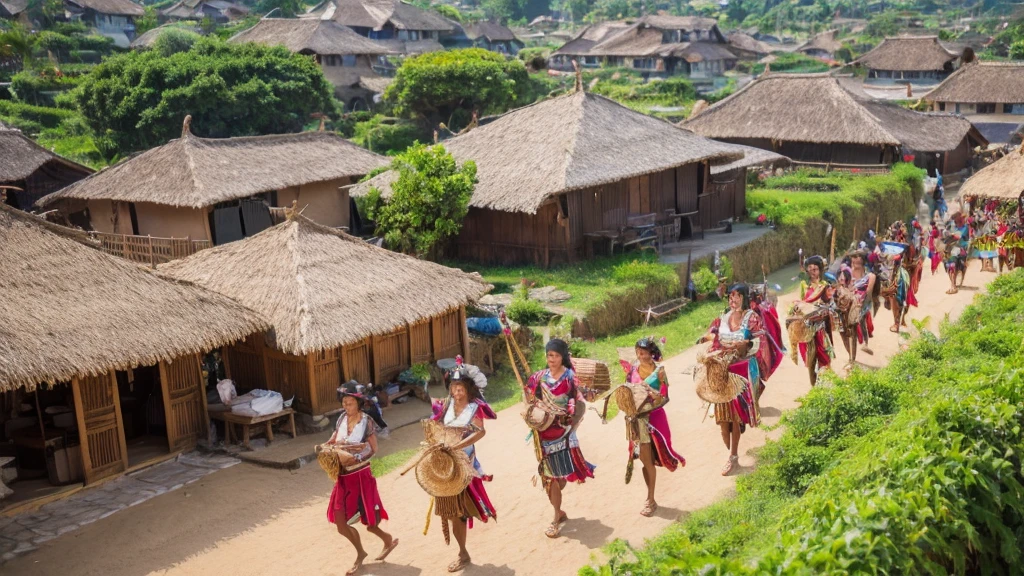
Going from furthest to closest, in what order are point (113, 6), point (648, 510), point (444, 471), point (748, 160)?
point (113, 6)
point (748, 160)
point (648, 510)
point (444, 471)

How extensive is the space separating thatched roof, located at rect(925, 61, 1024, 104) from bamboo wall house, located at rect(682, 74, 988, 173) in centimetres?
587

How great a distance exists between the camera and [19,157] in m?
23.7

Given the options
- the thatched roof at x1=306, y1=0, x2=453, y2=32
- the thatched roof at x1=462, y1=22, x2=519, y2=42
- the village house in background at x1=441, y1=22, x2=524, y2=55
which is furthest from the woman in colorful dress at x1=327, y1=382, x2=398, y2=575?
the thatched roof at x1=462, y1=22, x2=519, y2=42

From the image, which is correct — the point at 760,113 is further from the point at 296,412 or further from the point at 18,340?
the point at 18,340

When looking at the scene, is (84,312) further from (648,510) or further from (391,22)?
(391,22)

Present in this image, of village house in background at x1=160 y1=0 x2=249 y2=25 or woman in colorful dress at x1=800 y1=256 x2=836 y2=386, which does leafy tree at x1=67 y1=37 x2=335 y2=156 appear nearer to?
woman in colorful dress at x1=800 y1=256 x2=836 y2=386

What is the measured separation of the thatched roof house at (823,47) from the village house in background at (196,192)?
62661 millimetres

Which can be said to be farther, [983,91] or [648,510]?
[983,91]

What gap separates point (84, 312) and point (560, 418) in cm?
601

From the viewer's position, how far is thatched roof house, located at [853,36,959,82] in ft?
170

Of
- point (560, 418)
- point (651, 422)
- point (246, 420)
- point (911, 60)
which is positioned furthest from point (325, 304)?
point (911, 60)

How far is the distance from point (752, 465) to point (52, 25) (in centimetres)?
5538

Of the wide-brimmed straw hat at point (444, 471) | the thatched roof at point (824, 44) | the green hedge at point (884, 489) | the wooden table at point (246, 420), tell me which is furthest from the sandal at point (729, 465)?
the thatched roof at point (824, 44)

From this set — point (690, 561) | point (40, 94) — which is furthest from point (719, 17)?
point (690, 561)
